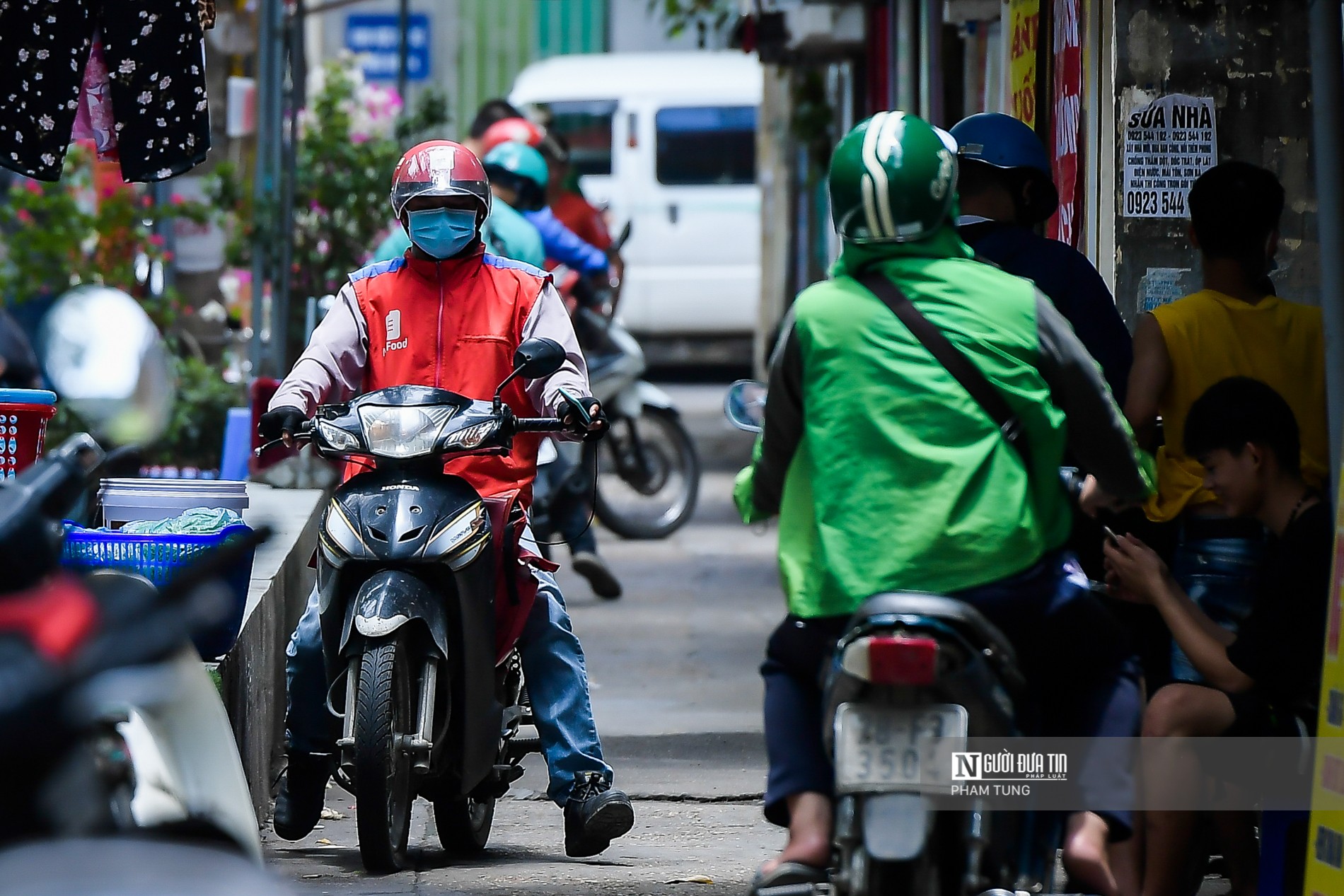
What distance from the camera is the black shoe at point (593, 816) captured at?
17.2ft

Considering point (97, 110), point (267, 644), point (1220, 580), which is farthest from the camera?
point (97, 110)

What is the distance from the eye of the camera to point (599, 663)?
854 cm

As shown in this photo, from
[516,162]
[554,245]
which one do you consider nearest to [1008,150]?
[516,162]

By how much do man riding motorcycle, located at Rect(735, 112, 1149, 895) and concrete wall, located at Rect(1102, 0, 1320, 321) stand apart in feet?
8.28

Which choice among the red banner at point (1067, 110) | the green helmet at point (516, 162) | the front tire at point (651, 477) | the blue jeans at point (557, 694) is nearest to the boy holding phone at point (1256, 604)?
the blue jeans at point (557, 694)

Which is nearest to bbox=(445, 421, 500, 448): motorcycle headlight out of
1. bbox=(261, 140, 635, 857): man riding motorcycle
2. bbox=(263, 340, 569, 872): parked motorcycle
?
bbox=(263, 340, 569, 872): parked motorcycle

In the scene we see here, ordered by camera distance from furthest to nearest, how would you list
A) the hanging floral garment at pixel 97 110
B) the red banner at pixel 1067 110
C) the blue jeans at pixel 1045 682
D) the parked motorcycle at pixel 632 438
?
the parked motorcycle at pixel 632 438, the red banner at pixel 1067 110, the hanging floral garment at pixel 97 110, the blue jeans at pixel 1045 682

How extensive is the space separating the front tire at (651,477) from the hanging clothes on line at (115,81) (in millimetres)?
4930

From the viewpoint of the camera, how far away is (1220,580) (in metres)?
4.65

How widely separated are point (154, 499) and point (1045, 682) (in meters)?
3.04

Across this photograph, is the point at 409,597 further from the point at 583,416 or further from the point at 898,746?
the point at 898,746

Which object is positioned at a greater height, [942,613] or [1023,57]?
[1023,57]

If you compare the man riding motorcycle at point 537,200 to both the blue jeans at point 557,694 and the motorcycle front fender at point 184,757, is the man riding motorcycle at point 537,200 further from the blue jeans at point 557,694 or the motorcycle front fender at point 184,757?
the motorcycle front fender at point 184,757

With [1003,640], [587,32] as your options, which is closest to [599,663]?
[1003,640]
